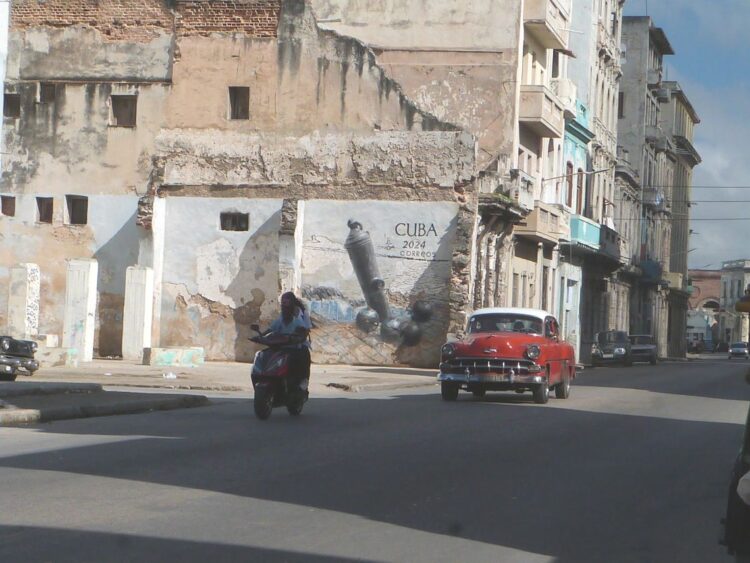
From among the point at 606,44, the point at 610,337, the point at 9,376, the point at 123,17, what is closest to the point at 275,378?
the point at 9,376

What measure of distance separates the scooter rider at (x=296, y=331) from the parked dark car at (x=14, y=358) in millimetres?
7160

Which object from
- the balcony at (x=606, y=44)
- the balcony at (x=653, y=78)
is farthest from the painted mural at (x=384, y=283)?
the balcony at (x=653, y=78)

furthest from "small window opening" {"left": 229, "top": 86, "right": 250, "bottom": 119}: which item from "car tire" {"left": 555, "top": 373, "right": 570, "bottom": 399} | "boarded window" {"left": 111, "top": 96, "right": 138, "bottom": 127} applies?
"car tire" {"left": 555, "top": 373, "right": 570, "bottom": 399}

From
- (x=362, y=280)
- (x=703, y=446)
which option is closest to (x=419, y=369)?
(x=362, y=280)

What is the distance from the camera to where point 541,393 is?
2202 cm

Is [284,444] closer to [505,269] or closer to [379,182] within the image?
[379,182]

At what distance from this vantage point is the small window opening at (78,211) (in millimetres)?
37125

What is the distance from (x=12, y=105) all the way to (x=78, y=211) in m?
3.63

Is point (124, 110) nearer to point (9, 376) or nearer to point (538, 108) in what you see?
point (538, 108)

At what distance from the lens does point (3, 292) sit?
36656 millimetres

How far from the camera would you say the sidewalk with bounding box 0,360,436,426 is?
1744 centimetres

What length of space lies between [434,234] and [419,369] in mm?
3694

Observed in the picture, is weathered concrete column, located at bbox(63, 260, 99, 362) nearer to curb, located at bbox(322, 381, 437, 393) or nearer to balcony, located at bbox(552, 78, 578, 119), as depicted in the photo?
curb, located at bbox(322, 381, 437, 393)

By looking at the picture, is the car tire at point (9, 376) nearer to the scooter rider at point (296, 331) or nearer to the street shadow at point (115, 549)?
the scooter rider at point (296, 331)
